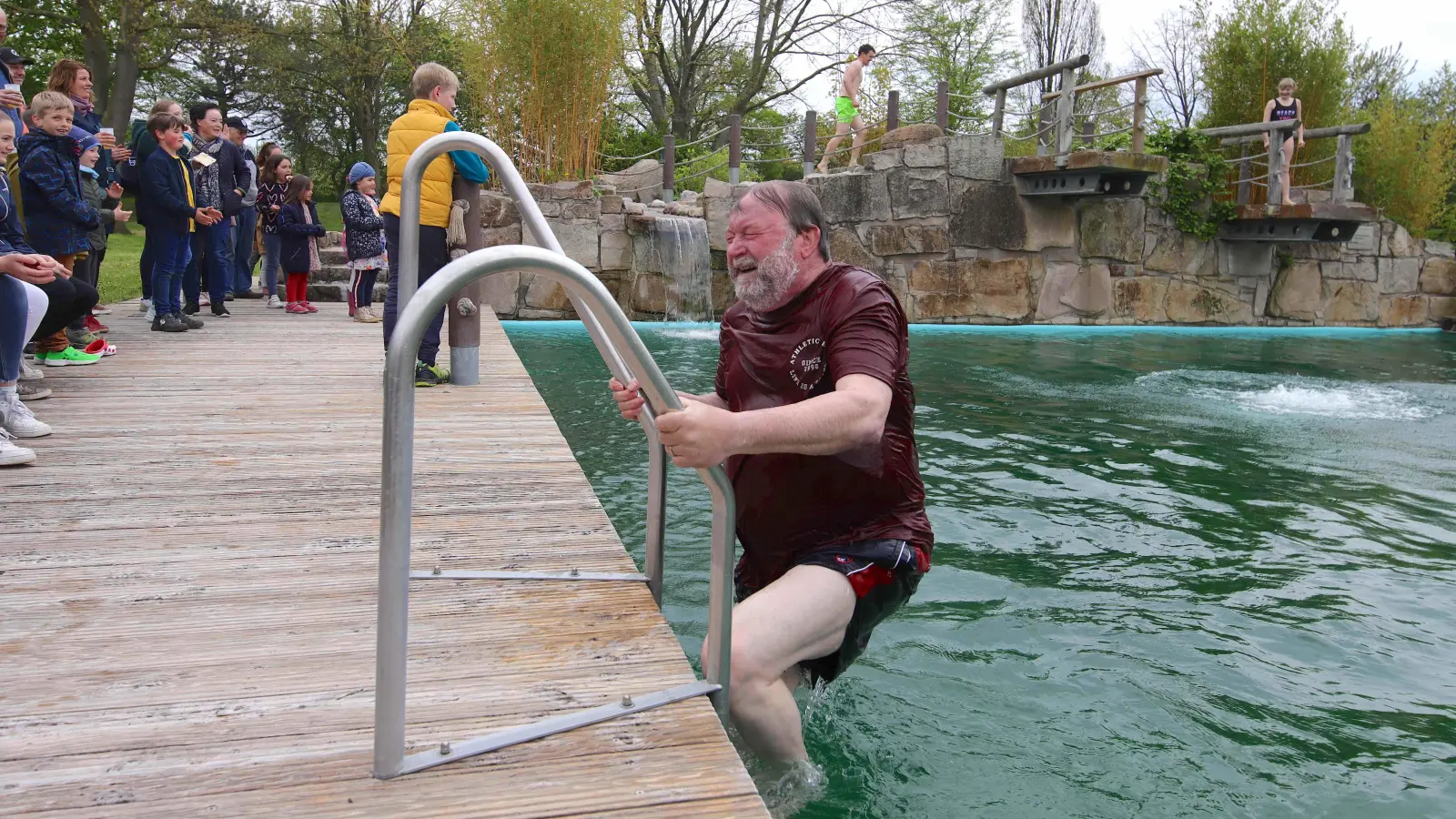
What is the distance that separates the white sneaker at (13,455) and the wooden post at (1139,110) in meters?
13.0

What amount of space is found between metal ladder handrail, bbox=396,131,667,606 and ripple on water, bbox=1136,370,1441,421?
6.78 metres

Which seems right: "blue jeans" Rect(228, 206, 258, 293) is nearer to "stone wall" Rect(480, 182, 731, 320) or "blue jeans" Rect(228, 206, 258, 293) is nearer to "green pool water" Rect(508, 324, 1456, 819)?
"stone wall" Rect(480, 182, 731, 320)

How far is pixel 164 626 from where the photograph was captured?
2.21 metres

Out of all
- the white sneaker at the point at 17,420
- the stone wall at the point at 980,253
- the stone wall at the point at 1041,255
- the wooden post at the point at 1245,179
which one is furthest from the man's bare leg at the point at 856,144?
the white sneaker at the point at 17,420

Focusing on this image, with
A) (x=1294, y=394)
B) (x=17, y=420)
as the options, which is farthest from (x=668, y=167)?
(x=17, y=420)

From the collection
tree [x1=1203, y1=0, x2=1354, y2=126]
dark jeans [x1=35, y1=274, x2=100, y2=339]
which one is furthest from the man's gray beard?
tree [x1=1203, y1=0, x2=1354, y2=126]

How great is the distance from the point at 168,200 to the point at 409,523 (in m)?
6.01

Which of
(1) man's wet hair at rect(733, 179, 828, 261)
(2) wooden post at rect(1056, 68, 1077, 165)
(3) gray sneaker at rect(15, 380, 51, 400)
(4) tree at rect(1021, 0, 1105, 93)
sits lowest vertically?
(3) gray sneaker at rect(15, 380, 51, 400)

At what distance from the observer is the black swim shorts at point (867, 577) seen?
2227 millimetres

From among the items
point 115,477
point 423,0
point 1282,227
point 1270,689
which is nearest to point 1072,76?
point 1282,227

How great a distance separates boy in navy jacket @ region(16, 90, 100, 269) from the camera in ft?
17.0

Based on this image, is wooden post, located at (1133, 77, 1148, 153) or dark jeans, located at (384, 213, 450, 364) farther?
wooden post, located at (1133, 77, 1148, 153)

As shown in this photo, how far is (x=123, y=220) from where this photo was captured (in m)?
7.12

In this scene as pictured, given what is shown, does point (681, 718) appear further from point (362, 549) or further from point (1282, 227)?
point (1282, 227)
